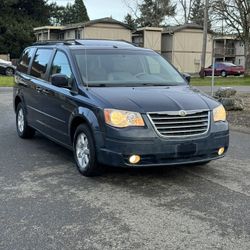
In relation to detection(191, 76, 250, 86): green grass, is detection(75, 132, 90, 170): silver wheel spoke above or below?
above

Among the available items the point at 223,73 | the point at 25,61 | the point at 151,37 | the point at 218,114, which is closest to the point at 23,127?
the point at 25,61

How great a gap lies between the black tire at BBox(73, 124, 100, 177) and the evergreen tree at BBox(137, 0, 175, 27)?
72705mm

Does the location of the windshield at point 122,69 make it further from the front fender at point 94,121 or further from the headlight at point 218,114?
the headlight at point 218,114

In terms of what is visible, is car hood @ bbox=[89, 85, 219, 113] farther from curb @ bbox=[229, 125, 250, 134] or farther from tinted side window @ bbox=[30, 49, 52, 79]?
curb @ bbox=[229, 125, 250, 134]

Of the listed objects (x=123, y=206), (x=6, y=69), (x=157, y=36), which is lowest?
(x=6, y=69)

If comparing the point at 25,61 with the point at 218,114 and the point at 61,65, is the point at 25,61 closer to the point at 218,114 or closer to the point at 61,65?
the point at 61,65

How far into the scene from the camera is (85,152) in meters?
6.32

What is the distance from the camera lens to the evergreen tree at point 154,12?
77.4m

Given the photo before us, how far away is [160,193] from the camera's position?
569 centimetres

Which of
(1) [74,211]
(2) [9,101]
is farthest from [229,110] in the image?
(1) [74,211]

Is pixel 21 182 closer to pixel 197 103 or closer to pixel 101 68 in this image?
pixel 101 68

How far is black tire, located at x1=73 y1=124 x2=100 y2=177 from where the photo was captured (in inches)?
239

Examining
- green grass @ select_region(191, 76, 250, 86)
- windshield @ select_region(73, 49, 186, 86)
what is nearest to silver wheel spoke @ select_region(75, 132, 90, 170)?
windshield @ select_region(73, 49, 186, 86)

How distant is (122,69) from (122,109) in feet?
4.74
